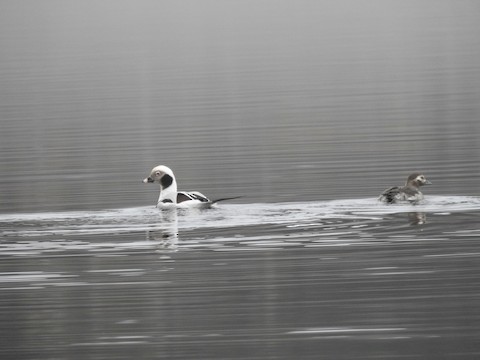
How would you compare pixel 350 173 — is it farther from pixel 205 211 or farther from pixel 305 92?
pixel 305 92

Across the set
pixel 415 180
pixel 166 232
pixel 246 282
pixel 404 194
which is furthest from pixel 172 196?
pixel 246 282

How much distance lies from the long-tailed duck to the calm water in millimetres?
435

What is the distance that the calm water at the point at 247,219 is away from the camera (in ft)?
48.2

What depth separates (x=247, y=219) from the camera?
2155 cm

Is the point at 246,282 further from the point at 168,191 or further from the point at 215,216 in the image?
the point at 168,191

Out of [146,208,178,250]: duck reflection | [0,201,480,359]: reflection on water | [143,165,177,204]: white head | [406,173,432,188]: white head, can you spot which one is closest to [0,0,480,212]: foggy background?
[143,165,177,204]: white head

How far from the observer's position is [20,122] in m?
45.8

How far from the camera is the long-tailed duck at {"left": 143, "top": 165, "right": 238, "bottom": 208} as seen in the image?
23.0m

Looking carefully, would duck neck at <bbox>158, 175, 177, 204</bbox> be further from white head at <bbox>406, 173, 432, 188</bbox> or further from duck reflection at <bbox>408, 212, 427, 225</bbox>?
duck reflection at <bbox>408, 212, 427, 225</bbox>

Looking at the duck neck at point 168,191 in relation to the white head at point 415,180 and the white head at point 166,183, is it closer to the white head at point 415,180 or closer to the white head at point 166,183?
the white head at point 166,183

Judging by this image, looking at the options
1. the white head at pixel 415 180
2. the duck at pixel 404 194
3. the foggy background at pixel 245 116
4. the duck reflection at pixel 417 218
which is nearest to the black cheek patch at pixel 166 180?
the foggy background at pixel 245 116

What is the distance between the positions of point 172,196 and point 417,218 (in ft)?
13.9

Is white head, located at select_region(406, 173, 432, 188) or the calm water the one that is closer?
the calm water

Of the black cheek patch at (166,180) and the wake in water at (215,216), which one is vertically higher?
the black cheek patch at (166,180)
